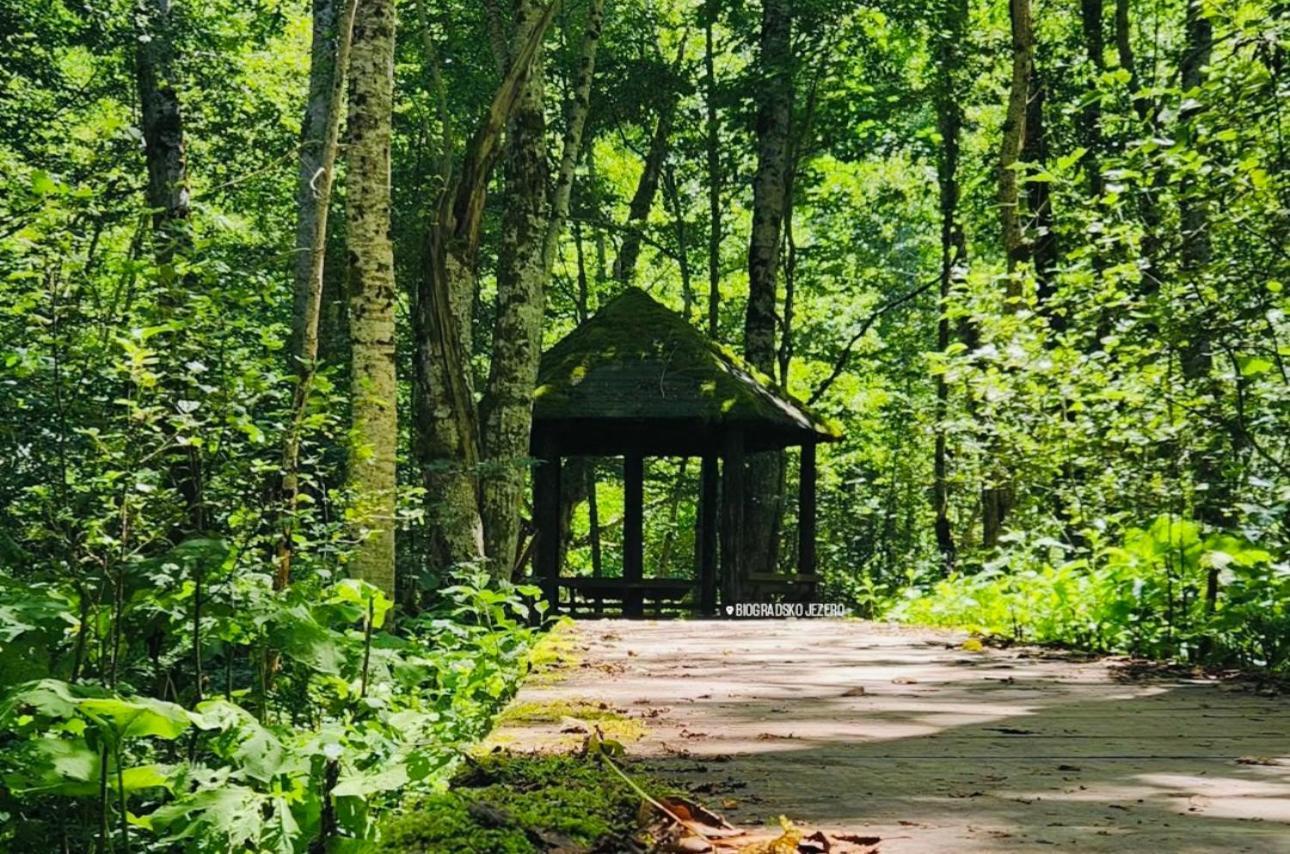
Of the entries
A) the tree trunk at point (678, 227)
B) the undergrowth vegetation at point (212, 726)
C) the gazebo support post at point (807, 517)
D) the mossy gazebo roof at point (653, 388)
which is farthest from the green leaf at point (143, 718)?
the tree trunk at point (678, 227)

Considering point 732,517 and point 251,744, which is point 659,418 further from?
point 251,744

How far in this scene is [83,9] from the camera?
12469 millimetres

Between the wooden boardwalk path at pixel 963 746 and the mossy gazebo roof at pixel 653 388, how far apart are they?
841 cm

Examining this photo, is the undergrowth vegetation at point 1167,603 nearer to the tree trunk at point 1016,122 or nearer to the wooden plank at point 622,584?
the tree trunk at point 1016,122

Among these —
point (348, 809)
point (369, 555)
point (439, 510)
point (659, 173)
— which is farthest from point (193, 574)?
point (659, 173)

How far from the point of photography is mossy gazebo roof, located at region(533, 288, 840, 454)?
15445 mm

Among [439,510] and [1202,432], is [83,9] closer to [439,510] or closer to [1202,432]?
[439,510]

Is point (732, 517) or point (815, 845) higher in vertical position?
point (732, 517)

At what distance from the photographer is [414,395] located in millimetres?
18484

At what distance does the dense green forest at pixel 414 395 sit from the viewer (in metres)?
3.68

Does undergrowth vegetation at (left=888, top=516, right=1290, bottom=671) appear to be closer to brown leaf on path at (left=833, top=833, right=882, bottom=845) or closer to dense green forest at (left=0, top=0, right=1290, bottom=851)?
dense green forest at (left=0, top=0, right=1290, bottom=851)

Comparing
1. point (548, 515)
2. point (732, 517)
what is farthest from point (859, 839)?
point (732, 517)

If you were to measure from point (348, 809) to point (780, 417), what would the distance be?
13.2 metres

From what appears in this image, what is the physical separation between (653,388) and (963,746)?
12.1 m
